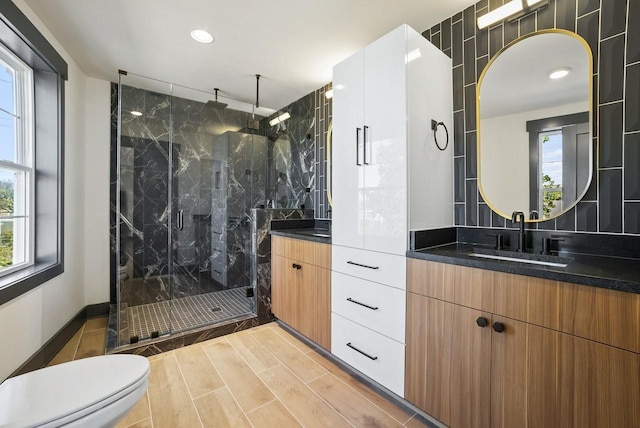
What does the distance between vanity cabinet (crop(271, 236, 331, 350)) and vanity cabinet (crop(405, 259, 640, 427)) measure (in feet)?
2.53

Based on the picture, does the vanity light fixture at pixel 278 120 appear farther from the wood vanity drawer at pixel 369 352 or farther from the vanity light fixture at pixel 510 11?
the wood vanity drawer at pixel 369 352

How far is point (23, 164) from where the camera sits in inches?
80.6

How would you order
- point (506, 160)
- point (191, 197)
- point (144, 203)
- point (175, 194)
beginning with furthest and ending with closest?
point (191, 197) < point (175, 194) < point (144, 203) < point (506, 160)

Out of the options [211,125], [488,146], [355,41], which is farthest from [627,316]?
[211,125]

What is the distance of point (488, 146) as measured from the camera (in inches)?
71.0

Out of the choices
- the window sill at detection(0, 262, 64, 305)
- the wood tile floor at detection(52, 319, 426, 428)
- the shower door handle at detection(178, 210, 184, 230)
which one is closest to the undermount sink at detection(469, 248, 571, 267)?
the wood tile floor at detection(52, 319, 426, 428)

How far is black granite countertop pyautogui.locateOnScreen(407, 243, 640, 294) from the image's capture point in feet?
3.09

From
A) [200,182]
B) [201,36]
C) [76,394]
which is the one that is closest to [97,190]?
[200,182]

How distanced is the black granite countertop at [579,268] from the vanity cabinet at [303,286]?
0.90 metres

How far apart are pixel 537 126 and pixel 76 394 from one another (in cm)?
253

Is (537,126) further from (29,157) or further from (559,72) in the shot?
(29,157)

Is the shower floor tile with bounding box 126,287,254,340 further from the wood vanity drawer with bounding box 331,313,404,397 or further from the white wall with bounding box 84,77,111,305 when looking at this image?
the wood vanity drawer with bounding box 331,313,404,397

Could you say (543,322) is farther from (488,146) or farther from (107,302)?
(107,302)

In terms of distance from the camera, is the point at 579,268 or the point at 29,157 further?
the point at 29,157
